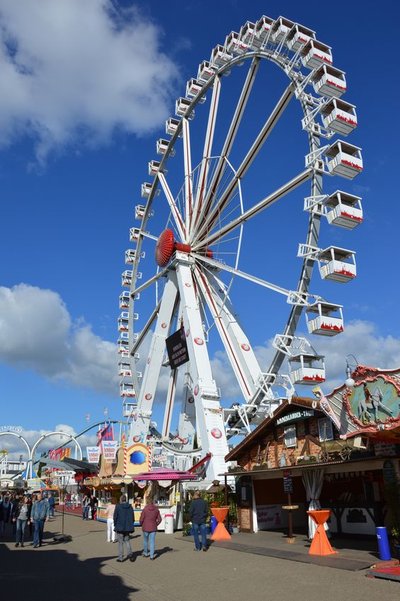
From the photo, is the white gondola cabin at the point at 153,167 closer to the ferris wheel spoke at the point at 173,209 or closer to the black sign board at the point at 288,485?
the ferris wheel spoke at the point at 173,209

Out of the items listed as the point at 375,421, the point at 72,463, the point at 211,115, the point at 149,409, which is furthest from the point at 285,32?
the point at 72,463

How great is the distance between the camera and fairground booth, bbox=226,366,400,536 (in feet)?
39.3

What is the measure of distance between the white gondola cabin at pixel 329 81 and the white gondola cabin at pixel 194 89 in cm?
1175

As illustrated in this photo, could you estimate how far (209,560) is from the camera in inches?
520

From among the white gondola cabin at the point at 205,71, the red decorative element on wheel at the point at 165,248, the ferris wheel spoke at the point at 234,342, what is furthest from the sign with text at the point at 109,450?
the white gondola cabin at the point at 205,71

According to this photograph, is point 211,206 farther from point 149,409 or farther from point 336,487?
point 336,487

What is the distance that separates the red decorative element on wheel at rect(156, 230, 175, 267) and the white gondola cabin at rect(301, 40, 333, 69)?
11.7 meters

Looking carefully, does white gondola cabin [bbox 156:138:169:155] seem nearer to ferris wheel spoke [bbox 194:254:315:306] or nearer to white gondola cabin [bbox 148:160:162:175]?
white gondola cabin [bbox 148:160:162:175]

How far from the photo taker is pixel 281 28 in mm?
23938

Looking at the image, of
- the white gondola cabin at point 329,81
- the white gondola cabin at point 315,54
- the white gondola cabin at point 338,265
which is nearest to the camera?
the white gondola cabin at point 338,265

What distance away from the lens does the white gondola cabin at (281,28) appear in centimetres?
2386

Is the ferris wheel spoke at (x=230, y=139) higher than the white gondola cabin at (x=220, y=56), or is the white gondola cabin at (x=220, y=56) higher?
the white gondola cabin at (x=220, y=56)

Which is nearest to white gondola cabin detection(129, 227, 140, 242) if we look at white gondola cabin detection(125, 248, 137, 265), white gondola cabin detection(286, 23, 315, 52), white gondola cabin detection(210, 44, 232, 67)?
white gondola cabin detection(125, 248, 137, 265)

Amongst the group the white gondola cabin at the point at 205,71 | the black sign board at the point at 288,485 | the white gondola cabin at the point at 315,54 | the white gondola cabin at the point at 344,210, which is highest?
the white gondola cabin at the point at 205,71
